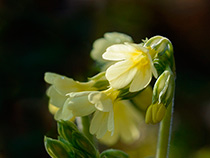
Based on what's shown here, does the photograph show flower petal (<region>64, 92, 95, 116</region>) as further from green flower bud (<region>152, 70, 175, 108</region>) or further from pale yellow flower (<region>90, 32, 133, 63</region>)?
pale yellow flower (<region>90, 32, 133, 63</region>)

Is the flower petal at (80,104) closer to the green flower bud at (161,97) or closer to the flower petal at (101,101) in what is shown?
the flower petal at (101,101)

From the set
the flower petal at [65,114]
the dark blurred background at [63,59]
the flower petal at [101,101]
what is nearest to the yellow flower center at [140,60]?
the flower petal at [101,101]

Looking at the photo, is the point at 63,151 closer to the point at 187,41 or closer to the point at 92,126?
the point at 92,126

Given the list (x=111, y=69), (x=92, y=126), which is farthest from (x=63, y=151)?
(x=111, y=69)

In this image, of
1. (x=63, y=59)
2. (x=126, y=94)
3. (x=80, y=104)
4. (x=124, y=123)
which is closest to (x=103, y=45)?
(x=124, y=123)

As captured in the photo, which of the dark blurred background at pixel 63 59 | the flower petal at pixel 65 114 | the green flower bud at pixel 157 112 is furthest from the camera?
the dark blurred background at pixel 63 59

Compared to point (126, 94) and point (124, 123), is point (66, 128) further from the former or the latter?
point (124, 123)
